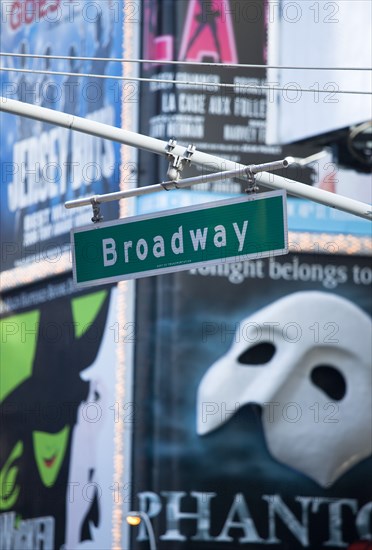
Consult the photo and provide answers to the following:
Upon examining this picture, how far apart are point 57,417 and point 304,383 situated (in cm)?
472

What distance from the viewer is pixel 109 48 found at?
23562mm

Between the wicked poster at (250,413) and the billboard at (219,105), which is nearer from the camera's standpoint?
the wicked poster at (250,413)

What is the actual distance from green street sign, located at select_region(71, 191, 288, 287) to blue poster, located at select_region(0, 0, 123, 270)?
10928mm

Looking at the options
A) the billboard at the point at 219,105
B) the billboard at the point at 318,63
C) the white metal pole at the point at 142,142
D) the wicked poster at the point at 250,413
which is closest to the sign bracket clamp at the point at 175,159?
the white metal pole at the point at 142,142

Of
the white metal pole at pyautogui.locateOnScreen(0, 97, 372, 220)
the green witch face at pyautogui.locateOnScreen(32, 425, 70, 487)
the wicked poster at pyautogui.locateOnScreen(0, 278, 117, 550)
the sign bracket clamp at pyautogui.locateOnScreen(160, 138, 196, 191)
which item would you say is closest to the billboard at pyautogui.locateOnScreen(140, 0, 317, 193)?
the wicked poster at pyautogui.locateOnScreen(0, 278, 117, 550)

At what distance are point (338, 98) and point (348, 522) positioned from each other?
7.03 m

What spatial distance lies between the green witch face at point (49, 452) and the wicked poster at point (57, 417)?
0.02 metres

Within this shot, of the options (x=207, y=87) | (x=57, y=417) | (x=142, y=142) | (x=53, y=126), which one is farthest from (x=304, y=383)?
(x=142, y=142)

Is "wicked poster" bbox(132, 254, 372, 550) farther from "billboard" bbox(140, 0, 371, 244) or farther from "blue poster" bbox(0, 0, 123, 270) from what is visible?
"blue poster" bbox(0, 0, 123, 270)

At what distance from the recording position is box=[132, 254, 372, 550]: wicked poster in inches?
860

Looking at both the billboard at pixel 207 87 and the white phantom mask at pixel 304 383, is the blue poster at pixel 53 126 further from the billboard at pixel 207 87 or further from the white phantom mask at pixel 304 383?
the white phantom mask at pixel 304 383

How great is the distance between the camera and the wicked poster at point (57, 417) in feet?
74.4

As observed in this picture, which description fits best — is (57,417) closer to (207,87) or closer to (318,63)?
(207,87)

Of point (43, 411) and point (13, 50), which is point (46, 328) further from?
point (13, 50)
